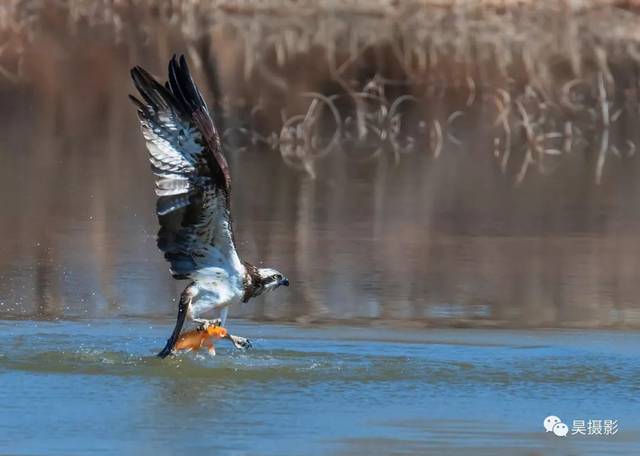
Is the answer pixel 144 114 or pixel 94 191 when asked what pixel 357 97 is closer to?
pixel 94 191

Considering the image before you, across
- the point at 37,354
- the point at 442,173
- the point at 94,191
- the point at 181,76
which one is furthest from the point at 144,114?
the point at 442,173

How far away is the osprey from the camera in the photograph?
10266 millimetres

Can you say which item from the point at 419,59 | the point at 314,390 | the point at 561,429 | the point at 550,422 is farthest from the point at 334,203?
the point at 561,429

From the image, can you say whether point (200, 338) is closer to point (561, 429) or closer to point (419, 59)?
point (561, 429)

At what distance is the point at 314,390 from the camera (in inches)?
380

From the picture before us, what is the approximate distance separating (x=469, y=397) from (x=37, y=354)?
252 cm

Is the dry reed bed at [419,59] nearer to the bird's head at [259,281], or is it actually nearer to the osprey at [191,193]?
the bird's head at [259,281]

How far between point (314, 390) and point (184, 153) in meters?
1.56

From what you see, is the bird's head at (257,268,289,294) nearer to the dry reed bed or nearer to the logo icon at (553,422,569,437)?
the logo icon at (553,422,569,437)

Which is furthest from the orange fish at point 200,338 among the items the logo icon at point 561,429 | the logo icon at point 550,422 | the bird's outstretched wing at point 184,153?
the logo icon at point 561,429

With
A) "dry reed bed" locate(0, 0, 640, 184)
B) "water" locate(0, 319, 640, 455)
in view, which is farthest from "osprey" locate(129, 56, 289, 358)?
"dry reed bed" locate(0, 0, 640, 184)

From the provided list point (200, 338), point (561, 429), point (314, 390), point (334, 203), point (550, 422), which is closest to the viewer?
point (561, 429)

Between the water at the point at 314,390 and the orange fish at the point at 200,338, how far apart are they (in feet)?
0.22

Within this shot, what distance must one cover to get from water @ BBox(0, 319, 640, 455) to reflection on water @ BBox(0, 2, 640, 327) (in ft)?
2.46
